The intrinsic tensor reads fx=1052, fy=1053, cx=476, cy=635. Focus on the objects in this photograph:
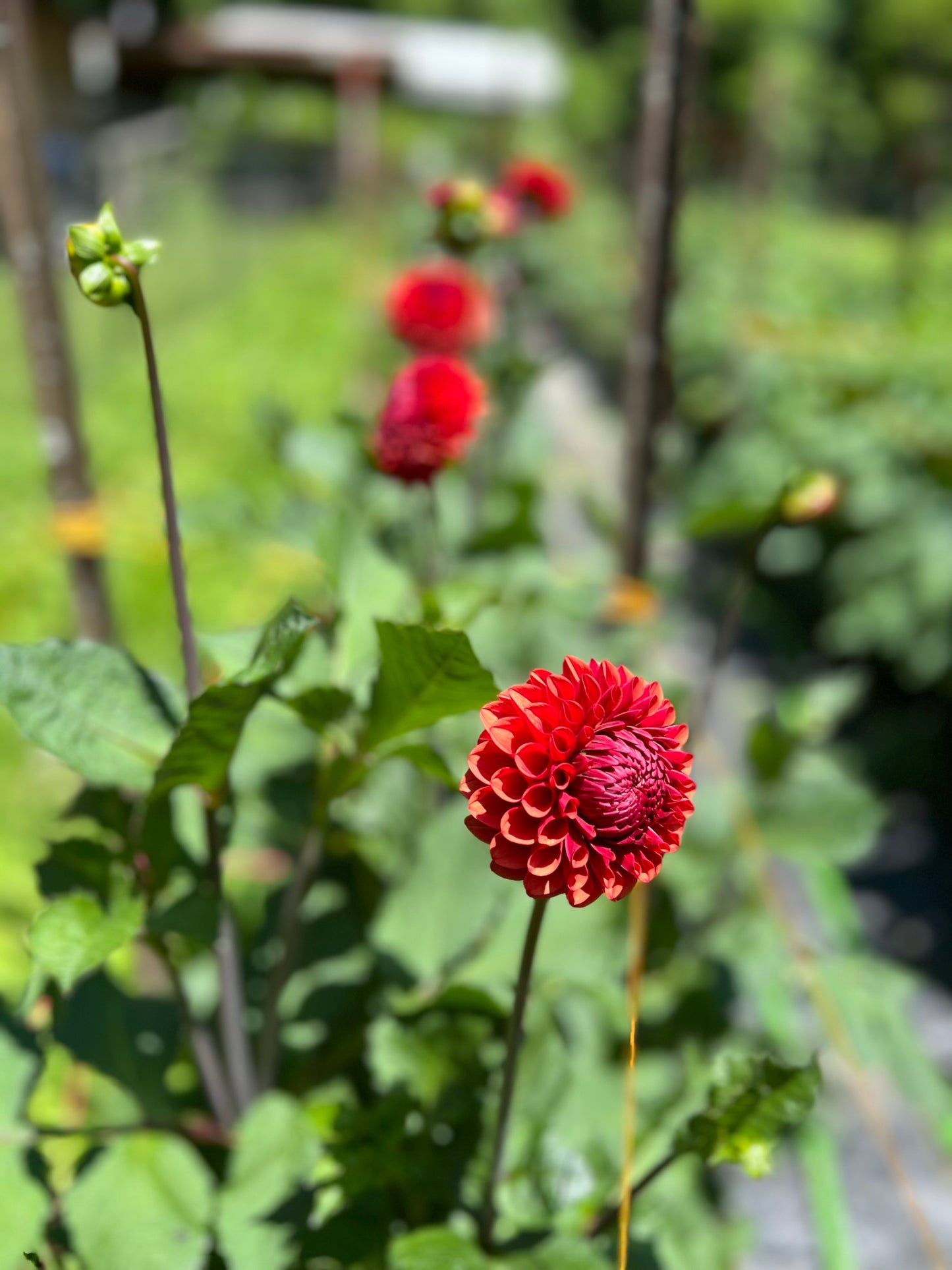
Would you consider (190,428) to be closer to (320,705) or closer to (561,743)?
(320,705)

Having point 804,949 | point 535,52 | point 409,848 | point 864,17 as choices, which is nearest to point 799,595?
point 804,949

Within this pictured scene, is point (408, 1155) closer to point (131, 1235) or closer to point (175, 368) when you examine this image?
point (131, 1235)

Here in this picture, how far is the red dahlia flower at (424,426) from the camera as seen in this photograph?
822mm

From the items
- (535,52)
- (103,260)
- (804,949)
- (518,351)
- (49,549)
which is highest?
(103,260)

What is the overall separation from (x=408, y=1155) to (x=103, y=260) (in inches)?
20.9

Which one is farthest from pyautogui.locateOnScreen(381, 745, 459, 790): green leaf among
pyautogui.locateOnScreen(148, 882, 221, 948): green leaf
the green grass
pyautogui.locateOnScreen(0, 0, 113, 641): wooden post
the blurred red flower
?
the blurred red flower

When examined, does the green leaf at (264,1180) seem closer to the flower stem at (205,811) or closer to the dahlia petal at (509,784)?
the flower stem at (205,811)

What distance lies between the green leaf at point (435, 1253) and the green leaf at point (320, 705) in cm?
29

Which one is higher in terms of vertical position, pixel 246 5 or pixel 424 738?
pixel 424 738

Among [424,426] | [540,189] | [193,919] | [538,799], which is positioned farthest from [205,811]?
[540,189]

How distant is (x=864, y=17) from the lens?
14523 mm

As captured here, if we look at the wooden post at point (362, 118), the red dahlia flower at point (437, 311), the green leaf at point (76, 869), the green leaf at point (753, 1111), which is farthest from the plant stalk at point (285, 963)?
the wooden post at point (362, 118)

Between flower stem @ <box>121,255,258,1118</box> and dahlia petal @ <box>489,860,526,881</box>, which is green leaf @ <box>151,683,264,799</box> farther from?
dahlia petal @ <box>489,860,526,881</box>

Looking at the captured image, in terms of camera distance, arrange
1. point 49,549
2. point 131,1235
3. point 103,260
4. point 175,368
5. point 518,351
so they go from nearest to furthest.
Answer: point 103,260
point 131,1235
point 518,351
point 49,549
point 175,368
